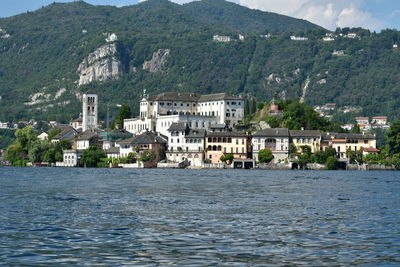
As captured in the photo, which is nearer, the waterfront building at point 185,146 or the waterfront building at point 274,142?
the waterfront building at point 274,142

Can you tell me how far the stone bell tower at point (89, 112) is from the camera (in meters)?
195

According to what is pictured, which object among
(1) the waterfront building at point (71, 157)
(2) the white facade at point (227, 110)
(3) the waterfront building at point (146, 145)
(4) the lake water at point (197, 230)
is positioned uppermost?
(2) the white facade at point (227, 110)

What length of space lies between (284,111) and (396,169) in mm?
29245

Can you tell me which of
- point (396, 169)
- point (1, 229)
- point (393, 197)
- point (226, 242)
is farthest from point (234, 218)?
point (396, 169)

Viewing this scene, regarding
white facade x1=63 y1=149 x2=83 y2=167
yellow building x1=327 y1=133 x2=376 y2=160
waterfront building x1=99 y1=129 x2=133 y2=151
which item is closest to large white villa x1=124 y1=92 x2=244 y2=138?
waterfront building x1=99 y1=129 x2=133 y2=151

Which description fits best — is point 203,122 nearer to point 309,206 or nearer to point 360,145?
point 360,145

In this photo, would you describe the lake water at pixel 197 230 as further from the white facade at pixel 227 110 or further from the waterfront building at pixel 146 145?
the white facade at pixel 227 110

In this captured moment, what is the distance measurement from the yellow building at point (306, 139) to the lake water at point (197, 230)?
288ft

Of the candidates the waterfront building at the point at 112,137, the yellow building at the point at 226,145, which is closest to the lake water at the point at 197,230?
the yellow building at the point at 226,145

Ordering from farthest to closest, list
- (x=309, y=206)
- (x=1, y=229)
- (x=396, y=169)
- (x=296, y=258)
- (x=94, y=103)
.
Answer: (x=94, y=103) → (x=396, y=169) → (x=309, y=206) → (x=1, y=229) → (x=296, y=258)

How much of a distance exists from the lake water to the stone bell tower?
144 metres

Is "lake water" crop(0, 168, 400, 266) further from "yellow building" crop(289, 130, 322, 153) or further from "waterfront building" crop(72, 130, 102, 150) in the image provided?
"waterfront building" crop(72, 130, 102, 150)

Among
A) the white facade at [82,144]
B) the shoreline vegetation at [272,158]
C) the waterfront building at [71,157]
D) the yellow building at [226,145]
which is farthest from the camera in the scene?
the white facade at [82,144]

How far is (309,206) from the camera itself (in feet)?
147
